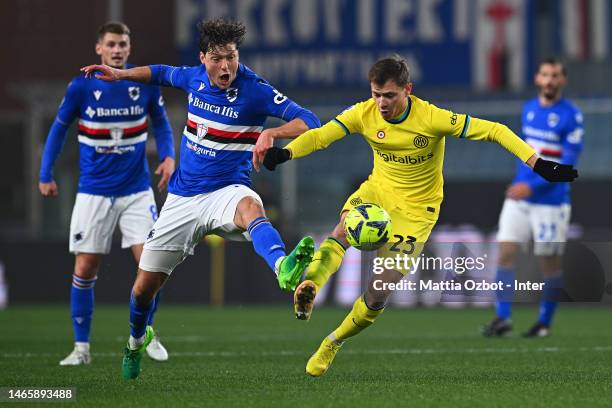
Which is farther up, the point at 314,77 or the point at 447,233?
the point at 314,77

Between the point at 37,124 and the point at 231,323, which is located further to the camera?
the point at 37,124

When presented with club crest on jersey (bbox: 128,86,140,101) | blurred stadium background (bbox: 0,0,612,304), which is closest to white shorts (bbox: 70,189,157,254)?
club crest on jersey (bbox: 128,86,140,101)

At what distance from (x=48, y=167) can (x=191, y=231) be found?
195 centimetres

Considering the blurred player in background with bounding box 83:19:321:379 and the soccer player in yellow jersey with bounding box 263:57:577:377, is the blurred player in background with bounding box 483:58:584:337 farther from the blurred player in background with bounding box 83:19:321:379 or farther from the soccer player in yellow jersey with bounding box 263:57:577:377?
the blurred player in background with bounding box 83:19:321:379

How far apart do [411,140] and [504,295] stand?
396 cm

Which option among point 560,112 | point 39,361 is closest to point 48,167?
point 39,361


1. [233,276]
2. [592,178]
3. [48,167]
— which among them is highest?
[48,167]

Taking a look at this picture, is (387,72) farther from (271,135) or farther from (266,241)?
(266,241)

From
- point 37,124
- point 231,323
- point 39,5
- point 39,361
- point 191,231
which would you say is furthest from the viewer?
point 39,5

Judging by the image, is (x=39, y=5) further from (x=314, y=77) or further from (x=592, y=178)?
(x=592, y=178)

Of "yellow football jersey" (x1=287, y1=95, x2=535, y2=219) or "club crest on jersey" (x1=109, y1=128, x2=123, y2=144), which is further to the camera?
"club crest on jersey" (x1=109, y1=128, x2=123, y2=144)

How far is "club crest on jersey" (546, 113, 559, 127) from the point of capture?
11.4 m

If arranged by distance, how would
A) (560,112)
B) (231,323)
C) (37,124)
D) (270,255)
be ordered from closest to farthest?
(270,255), (560,112), (231,323), (37,124)

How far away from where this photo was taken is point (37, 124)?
2108 cm
